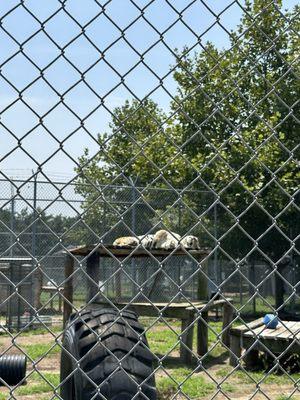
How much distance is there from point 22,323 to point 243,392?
7.12 meters

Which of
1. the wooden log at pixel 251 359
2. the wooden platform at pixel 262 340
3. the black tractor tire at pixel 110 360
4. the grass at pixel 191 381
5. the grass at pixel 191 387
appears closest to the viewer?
the black tractor tire at pixel 110 360

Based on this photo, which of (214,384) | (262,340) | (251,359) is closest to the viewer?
(214,384)

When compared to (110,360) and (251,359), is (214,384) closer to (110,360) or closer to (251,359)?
(251,359)

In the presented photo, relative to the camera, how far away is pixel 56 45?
2.27 metres

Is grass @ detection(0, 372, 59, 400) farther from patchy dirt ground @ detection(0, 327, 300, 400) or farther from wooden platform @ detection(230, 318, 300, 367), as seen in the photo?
wooden platform @ detection(230, 318, 300, 367)

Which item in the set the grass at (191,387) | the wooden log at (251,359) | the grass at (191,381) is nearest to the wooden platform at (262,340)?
the wooden log at (251,359)

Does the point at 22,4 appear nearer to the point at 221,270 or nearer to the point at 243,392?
the point at 243,392

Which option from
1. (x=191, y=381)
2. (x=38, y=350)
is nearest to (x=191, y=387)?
(x=191, y=381)

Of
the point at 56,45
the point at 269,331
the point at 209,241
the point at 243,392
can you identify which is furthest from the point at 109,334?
the point at 209,241

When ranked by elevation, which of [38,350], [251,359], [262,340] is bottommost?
[251,359]

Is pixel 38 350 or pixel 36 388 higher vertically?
pixel 38 350

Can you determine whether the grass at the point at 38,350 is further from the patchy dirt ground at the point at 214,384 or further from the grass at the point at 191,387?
the grass at the point at 191,387

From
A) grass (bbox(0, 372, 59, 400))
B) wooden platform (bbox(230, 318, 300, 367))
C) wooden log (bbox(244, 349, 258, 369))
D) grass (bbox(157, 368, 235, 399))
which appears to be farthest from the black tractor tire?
wooden log (bbox(244, 349, 258, 369))

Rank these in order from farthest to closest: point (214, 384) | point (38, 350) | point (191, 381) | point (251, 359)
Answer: point (38, 350) → point (251, 359) → point (214, 384) → point (191, 381)
